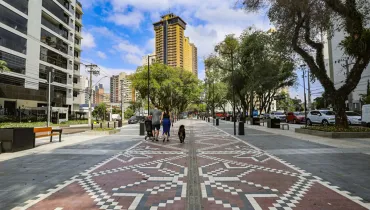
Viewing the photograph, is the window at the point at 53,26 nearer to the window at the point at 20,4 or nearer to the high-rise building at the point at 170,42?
the window at the point at 20,4

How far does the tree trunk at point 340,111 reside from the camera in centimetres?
1396

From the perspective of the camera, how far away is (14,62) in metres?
29.7

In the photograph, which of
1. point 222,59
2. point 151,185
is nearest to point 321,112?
point 222,59

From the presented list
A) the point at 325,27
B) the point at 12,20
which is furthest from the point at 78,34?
the point at 325,27

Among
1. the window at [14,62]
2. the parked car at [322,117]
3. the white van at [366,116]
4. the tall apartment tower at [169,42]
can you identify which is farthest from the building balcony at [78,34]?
the white van at [366,116]

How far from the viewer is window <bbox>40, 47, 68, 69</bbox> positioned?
36.5 metres

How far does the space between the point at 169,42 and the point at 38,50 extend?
4305 cm

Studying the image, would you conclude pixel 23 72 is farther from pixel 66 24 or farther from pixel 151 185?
pixel 151 185

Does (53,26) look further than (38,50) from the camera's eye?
Yes

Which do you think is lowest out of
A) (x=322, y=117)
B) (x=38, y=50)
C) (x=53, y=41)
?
(x=322, y=117)

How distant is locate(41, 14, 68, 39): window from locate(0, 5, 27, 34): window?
5.77 m

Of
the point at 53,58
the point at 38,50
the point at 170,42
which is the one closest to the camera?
the point at 38,50

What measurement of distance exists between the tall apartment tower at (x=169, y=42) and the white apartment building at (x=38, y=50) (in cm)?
2711

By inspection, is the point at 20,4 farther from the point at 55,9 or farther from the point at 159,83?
the point at 159,83
